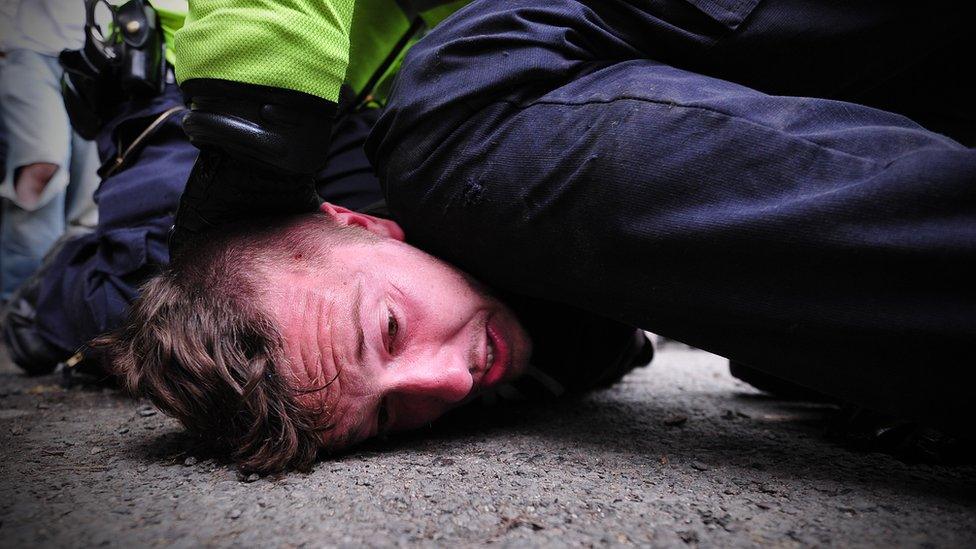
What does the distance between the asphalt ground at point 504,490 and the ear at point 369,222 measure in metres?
0.37

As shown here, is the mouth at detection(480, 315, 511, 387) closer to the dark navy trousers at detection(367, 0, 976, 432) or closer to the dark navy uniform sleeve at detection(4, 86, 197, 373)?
the dark navy trousers at detection(367, 0, 976, 432)

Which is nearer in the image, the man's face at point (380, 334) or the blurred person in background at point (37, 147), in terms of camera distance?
the man's face at point (380, 334)

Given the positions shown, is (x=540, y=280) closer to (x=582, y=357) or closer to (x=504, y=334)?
(x=504, y=334)

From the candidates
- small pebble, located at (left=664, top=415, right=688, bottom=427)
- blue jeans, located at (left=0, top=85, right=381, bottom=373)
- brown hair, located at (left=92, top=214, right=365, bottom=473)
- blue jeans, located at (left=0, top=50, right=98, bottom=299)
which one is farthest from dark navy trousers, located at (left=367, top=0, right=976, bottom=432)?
blue jeans, located at (left=0, top=50, right=98, bottom=299)

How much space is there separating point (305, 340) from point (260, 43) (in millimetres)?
417

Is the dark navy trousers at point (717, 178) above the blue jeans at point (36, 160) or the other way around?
above

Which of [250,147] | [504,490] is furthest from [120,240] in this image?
[504,490]

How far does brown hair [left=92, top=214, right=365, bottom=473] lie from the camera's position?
35.2 inches

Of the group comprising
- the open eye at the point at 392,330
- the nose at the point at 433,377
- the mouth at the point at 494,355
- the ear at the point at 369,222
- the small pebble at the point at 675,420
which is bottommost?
the small pebble at the point at 675,420

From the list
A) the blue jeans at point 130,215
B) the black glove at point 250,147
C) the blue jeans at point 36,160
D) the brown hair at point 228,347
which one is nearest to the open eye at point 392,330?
the brown hair at point 228,347

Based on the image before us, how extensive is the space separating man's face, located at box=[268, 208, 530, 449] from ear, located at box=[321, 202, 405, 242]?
7 centimetres

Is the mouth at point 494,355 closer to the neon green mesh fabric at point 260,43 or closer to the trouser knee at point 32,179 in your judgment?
the neon green mesh fabric at point 260,43

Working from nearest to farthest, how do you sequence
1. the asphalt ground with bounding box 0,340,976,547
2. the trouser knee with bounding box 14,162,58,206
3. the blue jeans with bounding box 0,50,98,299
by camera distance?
1. the asphalt ground with bounding box 0,340,976,547
2. the blue jeans with bounding box 0,50,98,299
3. the trouser knee with bounding box 14,162,58,206

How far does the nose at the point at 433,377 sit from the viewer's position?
3.01 feet
